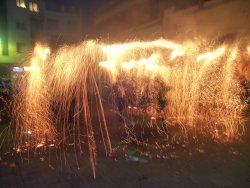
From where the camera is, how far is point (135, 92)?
10477 millimetres

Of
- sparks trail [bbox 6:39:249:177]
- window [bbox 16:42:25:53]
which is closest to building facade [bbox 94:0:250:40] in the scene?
sparks trail [bbox 6:39:249:177]

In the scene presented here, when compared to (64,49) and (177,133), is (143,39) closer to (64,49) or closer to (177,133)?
(64,49)

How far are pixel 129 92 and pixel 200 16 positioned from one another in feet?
17.2

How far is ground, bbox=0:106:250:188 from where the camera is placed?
4881 millimetres

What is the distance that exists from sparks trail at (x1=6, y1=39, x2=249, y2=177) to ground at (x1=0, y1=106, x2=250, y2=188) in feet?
1.84

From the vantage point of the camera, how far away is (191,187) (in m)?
4.73

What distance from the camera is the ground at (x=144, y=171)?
4.88 metres

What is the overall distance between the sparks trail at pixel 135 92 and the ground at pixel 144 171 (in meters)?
0.56

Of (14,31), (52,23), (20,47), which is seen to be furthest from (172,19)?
(52,23)

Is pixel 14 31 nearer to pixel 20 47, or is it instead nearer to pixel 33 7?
pixel 20 47

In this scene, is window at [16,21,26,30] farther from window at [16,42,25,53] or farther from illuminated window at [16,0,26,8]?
illuminated window at [16,0,26,8]

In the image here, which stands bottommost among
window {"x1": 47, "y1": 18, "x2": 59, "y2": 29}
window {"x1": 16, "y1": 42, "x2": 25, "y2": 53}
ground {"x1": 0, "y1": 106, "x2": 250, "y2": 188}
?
ground {"x1": 0, "y1": 106, "x2": 250, "y2": 188}

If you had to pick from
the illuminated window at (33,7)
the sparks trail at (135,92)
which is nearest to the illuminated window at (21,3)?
the illuminated window at (33,7)

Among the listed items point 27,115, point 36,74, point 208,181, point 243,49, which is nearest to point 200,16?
point 243,49
